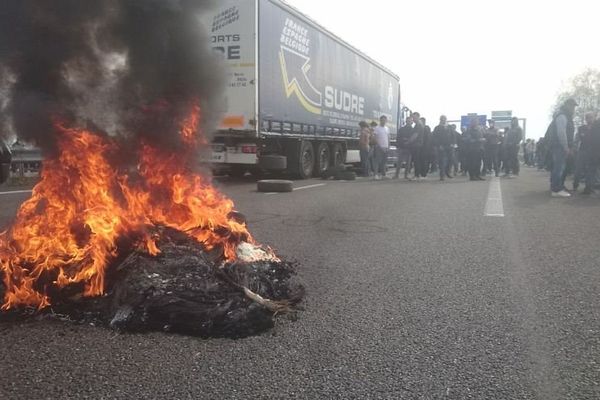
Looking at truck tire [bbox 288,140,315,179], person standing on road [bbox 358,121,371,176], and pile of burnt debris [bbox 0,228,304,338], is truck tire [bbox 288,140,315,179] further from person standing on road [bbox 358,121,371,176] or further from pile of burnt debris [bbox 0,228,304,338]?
pile of burnt debris [bbox 0,228,304,338]

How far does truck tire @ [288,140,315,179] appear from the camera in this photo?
14172 mm

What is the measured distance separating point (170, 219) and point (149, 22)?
157cm

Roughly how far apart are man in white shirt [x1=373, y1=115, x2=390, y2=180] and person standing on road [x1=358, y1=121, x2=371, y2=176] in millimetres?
239

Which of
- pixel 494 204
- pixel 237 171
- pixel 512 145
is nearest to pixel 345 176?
pixel 237 171

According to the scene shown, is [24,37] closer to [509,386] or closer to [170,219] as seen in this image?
[170,219]

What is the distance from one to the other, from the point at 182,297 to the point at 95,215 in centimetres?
103

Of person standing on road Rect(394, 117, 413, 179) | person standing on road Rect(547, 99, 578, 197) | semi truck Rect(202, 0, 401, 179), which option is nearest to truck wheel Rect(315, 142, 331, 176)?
semi truck Rect(202, 0, 401, 179)

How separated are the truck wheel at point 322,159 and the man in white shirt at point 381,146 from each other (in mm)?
1569

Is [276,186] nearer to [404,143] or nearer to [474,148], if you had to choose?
[404,143]

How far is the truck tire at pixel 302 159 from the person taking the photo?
14.2 meters

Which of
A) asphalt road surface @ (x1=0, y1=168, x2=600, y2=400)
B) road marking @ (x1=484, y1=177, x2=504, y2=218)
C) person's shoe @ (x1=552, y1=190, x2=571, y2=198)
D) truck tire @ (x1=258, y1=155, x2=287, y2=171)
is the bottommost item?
asphalt road surface @ (x1=0, y1=168, x2=600, y2=400)

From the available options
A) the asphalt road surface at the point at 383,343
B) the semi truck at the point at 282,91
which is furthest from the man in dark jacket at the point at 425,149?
the asphalt road surface at the point at 383,343

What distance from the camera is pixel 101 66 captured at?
13.2 ft

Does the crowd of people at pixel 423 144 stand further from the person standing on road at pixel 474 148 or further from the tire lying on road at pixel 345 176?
the tire lying on road at pixel 345 176
